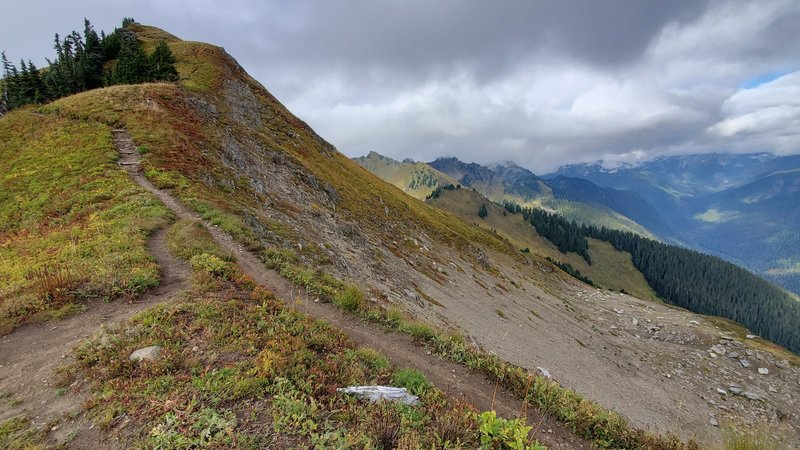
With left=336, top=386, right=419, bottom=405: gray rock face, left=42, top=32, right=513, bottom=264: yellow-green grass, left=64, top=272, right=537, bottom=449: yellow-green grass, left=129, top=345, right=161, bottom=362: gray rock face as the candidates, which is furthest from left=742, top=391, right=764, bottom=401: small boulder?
left=129, top=345, right=161, bottom=362: gray rock face

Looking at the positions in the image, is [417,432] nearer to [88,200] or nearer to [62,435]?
[62,435]

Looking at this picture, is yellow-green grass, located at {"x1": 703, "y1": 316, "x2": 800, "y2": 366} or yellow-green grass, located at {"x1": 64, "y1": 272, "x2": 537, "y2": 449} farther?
yellow-green grass, located at {"x1": 703, "y1": 316, "x2": 800, "y2": 366}

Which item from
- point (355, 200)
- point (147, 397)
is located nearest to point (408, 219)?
point (355, 200)

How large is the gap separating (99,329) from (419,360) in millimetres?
10008

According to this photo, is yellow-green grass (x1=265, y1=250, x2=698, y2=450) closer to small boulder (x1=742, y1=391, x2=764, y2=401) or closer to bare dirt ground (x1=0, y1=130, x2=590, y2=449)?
bare dirt ground (x1=0, y1=130, x2=590, y2=449)

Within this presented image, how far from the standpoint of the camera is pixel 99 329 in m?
10.8

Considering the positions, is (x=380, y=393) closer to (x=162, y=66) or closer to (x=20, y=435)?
(x=20, y=435)

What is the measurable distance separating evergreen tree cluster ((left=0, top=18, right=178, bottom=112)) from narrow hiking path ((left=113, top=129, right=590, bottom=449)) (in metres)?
60.4

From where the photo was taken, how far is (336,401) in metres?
8.05

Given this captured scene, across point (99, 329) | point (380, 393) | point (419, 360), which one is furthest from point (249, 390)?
point (99, 329)

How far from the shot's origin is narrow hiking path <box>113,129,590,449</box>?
10039 millimetres

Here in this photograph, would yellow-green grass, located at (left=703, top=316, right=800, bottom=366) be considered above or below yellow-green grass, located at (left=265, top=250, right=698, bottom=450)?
below

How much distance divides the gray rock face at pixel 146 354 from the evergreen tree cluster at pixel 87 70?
66.4 m

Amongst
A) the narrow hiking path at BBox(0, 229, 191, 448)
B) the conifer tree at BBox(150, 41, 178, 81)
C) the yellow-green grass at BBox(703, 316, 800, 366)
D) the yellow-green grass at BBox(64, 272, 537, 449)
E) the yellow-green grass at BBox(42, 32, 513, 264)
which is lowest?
the yellow-green grass at BBox(703, 316, 800, 366)
